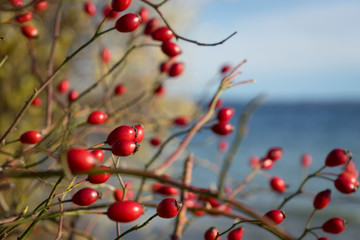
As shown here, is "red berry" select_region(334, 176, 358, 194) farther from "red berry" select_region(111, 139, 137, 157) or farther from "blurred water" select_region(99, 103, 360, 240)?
"red berry" select_region(111, 139, 137, 157)

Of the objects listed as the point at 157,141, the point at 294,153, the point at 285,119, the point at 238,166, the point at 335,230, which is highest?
the point at 335,230

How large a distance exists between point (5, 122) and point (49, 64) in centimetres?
210

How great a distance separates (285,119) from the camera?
88.0 feet

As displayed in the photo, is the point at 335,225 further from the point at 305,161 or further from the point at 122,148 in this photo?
the point at 305,161

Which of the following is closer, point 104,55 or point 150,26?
point 150,26

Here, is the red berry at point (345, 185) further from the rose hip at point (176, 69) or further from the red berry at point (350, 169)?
the rose hip at point (176, 69)

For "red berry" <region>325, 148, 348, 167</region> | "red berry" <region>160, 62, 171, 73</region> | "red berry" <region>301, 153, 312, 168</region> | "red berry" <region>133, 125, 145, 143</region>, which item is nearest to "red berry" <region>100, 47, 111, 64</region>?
"red berry" <region>160, 62, 171, 73</region>

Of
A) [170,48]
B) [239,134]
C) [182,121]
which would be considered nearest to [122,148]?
[239,134]

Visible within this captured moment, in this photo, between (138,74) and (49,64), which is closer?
(49,64)

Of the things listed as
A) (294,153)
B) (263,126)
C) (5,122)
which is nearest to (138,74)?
(5,122)

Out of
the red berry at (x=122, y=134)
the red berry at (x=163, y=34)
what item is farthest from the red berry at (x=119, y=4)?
the red berry at (x=122, y=134)

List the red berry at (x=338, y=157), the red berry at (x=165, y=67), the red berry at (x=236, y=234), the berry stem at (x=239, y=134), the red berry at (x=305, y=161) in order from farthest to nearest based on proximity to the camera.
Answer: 1. the red berry at (x=305, y=161)
2. the red berry at (x=165, y=67)
3. the red berry at (x=338, y=157)
4. the red berry at (x=236, y=234)
5. the berry stem at (x=239, y=134)

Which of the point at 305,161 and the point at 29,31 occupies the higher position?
the point at 29,31

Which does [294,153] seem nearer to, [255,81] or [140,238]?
[140,238]
